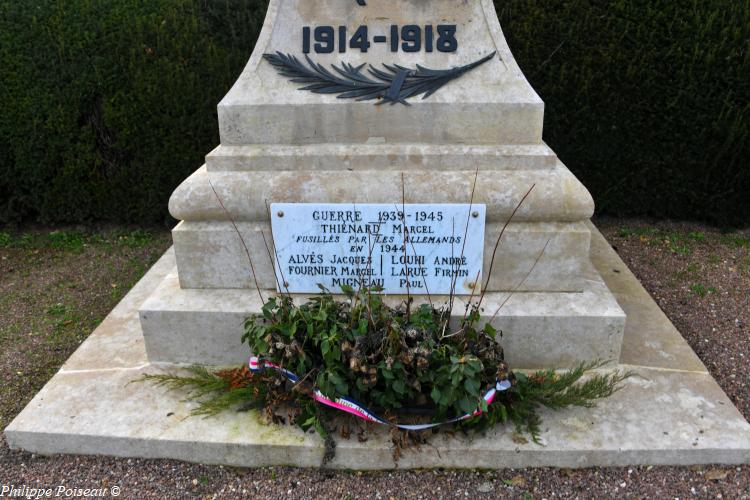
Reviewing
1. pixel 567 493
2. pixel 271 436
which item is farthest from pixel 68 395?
pixel 567 493

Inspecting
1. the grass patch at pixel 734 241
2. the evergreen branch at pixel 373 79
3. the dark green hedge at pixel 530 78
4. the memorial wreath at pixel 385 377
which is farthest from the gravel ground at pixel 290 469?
the evergreen branch at pixel 373 79

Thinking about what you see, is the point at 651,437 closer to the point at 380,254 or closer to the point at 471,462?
the point at 471,462

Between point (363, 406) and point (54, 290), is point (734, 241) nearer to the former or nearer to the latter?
point (363, 406)

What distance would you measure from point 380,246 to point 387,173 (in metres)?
0.35

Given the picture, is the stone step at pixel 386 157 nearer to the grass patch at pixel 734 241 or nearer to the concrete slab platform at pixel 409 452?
the concrete slab platform at pixel 409 452

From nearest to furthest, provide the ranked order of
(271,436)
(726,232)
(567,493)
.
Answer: (567,493) → (271,436) → (726,232)

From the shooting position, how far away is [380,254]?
9.53 ft

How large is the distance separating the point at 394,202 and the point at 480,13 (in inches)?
40.2

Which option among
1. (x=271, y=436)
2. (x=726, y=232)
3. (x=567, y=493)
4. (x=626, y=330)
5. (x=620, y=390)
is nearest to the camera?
(x=567, y=493)

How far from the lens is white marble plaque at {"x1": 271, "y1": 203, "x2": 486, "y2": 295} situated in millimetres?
2824

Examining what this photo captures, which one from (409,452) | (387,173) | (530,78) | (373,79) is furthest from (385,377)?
→ (530,78)

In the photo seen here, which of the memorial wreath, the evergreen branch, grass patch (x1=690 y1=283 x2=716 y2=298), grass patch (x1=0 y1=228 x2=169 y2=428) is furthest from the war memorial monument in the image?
grass patch (x1=690 y1=283 x2=716 y2=298)

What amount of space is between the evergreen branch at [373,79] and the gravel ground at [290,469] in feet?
5.69

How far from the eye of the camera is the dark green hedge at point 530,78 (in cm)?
487
